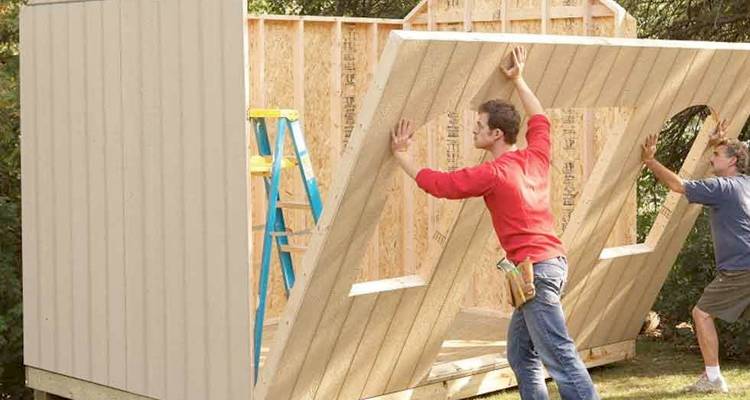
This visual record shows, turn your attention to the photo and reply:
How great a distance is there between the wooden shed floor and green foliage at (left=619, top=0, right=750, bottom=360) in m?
1.36

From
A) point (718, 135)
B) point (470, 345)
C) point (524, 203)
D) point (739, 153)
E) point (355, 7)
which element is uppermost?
point (355, 7)

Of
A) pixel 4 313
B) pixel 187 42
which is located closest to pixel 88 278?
pixel 187 42

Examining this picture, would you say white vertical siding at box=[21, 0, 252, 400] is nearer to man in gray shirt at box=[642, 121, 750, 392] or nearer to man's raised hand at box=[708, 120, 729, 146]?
man in gray shirt at box=[642, 121, 750, 392]

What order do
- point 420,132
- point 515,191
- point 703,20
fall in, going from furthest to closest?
point 703,20
point 420,132
point 515,191

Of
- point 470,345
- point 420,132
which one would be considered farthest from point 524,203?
point 420,132

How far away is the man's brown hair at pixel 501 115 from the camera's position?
6.41m

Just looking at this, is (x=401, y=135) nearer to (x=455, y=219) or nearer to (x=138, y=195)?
(x=455, y=219)

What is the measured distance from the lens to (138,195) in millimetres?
7742

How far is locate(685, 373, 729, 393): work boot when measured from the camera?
330 inches

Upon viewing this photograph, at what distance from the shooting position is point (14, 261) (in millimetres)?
10875

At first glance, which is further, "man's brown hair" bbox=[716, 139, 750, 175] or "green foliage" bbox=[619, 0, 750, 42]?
"green foliage" bbox=[619, 0, 750, 42]

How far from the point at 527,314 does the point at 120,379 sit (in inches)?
109

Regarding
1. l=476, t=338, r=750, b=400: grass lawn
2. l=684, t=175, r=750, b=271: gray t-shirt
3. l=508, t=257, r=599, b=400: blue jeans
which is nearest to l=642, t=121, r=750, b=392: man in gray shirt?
l=684, t=175, r=750, b=271: gray t-shirt

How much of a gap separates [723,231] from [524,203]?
2.29 metres
